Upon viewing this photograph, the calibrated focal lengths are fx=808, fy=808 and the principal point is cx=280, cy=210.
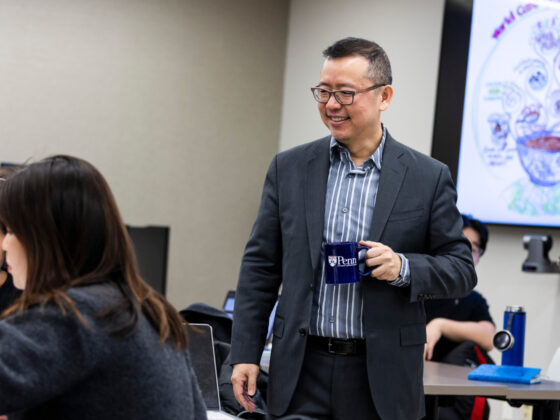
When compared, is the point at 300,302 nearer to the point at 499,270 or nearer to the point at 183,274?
the point at 499,270

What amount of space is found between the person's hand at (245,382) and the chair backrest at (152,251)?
3.07 metres

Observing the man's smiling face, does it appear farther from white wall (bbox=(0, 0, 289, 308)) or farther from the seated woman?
white wall (bbox=(0, 0, 289, 308))

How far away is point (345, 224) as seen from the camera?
216cm

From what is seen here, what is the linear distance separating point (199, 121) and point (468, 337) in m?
2.77

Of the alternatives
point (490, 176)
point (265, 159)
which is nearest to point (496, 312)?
point (490, 176)

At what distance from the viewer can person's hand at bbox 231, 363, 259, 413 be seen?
7.14 ft

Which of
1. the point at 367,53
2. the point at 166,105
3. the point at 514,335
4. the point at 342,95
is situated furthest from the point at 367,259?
the point at 166,105

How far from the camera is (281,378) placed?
84.4 inches

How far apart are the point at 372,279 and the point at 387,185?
0.85 ft

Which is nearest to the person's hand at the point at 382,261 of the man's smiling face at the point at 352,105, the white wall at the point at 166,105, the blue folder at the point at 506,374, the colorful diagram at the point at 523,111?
the man's smiling face at the point at 352,105

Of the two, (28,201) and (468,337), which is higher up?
(28,201)

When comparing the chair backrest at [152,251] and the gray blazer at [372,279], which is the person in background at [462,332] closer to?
the gray blazer at [372,279]

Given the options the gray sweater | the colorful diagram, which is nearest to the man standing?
the gray sweater

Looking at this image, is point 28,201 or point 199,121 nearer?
point 28,201
